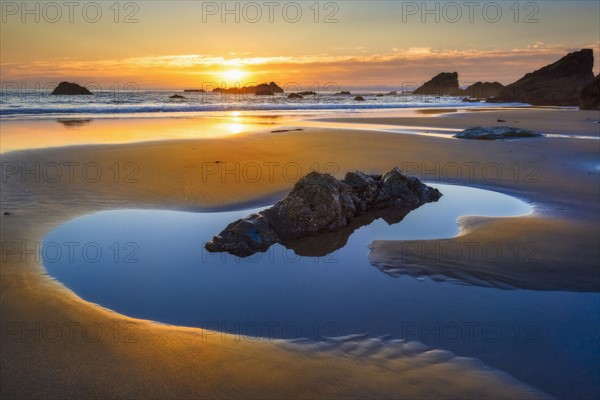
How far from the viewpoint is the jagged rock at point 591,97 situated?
118 feet

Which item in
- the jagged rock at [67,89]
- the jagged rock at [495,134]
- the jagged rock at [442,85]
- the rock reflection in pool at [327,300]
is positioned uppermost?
the jagged rock at [442,85]

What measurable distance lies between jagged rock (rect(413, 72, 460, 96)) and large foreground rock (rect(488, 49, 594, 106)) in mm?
53681

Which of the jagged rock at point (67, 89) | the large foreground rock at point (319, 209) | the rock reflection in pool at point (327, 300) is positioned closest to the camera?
the rock reflection in pool at point (327, 300)

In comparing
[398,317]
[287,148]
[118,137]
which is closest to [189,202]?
[398,317]

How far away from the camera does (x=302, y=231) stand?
18.2 ft

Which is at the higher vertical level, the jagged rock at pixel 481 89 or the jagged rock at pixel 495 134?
the jagged rock at pixel 481 89

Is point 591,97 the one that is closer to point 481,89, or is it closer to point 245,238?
point 245,238

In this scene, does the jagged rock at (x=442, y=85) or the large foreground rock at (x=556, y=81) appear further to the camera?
the jagged rock at (x=442, y=85)

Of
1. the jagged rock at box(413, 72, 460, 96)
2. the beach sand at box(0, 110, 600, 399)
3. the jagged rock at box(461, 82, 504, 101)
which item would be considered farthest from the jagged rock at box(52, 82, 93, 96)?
the jagged rock at box(413, 72, 460, 96)

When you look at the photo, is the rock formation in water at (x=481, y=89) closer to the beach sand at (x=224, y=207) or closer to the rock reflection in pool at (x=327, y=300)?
the beach sand at (x=224, y=207)

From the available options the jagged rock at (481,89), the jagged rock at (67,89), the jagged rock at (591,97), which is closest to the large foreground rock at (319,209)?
the jagged rock at (591,97)

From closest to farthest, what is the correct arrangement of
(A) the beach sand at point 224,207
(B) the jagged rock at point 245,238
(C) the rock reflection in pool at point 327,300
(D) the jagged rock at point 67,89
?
(A) the beach sand at point 224,207 < (C) the rock reflection in pool at point 327,300 < (B) the jagged rock at point 245,238 < (D) the jagged rock at point 67,89

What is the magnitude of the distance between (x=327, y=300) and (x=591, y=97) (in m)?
41.2

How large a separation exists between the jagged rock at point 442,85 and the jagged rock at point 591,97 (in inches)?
3168
